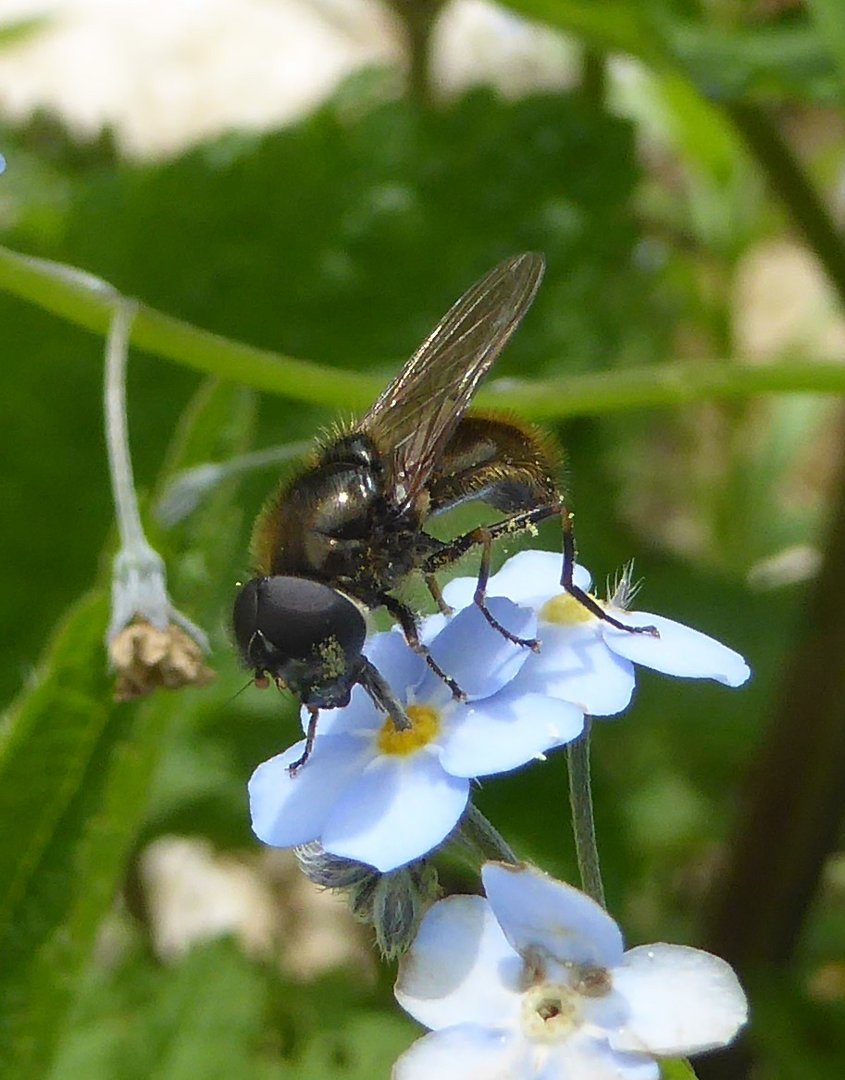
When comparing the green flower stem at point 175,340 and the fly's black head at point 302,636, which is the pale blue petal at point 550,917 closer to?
the fly's black head at point 302,636

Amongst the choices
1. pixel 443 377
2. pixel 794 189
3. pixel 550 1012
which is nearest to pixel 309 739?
pixel 550 1012

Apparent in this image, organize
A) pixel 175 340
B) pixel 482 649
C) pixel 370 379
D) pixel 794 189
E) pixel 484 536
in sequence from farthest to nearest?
pixel 794 189 → pixel 370 379 → pixel 175 340 → pixel 484 536 → pixel 482 649

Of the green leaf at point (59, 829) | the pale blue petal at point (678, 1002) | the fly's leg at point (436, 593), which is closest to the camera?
the pale blue petal at point (678, 1002)

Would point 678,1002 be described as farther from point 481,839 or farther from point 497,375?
point 497,375

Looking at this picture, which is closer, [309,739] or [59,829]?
[309,739]

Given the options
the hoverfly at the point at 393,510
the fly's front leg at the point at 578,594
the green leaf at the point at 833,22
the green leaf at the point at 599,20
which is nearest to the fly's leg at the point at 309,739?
the hoverfly at the point at 393,510

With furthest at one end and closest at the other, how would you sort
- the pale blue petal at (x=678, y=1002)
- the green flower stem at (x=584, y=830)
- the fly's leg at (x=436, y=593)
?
the fly's leg at (x=436, y=593) → the green flower stem at (x=584, y=830) → the pale blue petal at (x=678, y=1002)

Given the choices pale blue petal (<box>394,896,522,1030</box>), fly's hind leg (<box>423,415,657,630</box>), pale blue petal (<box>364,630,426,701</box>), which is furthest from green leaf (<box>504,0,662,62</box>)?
pale blue petal (<box>394,896,522,1030</box>)
